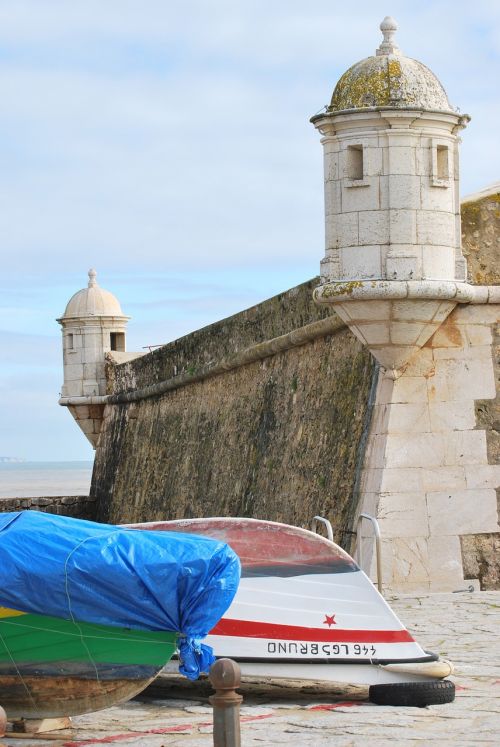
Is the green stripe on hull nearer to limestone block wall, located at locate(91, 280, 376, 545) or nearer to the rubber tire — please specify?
the rubber tire

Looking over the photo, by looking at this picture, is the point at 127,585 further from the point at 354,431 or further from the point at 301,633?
the point at 354,431

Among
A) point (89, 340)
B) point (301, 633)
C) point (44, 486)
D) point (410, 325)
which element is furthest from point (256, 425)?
point (44, 486)

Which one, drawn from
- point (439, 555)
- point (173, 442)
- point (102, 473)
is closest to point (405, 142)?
point (439, 555)

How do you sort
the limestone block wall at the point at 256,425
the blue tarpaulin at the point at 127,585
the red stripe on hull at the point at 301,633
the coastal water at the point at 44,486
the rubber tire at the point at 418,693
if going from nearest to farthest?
the blue tarpaulin at the point at 127,585 → the rubber tire at the point at 418,693 → the red stripe on hull at the point at 301,633 → the limestone block wall at the point at 256,425 → the coastal water at the point at 44,486

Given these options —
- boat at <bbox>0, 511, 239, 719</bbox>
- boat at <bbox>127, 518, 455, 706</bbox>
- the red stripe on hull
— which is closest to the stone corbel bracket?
boat at <bbox>127, 518, 455, 706</bbox>

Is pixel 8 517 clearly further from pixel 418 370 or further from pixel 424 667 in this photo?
pixel 418 370

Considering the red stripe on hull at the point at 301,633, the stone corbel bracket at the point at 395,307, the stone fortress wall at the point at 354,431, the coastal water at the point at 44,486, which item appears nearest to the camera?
the red stripe on hull at the point at 301,633

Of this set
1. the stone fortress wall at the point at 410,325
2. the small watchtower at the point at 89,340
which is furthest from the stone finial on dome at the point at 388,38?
the small watchtower at the point at 89,340

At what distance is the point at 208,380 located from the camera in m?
18.1

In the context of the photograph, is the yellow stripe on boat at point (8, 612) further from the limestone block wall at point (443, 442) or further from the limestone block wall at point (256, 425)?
the limestone block wall at point (256, 425)

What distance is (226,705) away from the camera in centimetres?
527

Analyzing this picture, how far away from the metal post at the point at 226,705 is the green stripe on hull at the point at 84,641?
3.71ft

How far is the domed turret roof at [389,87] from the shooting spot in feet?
34.9

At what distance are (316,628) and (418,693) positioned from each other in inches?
21.5
